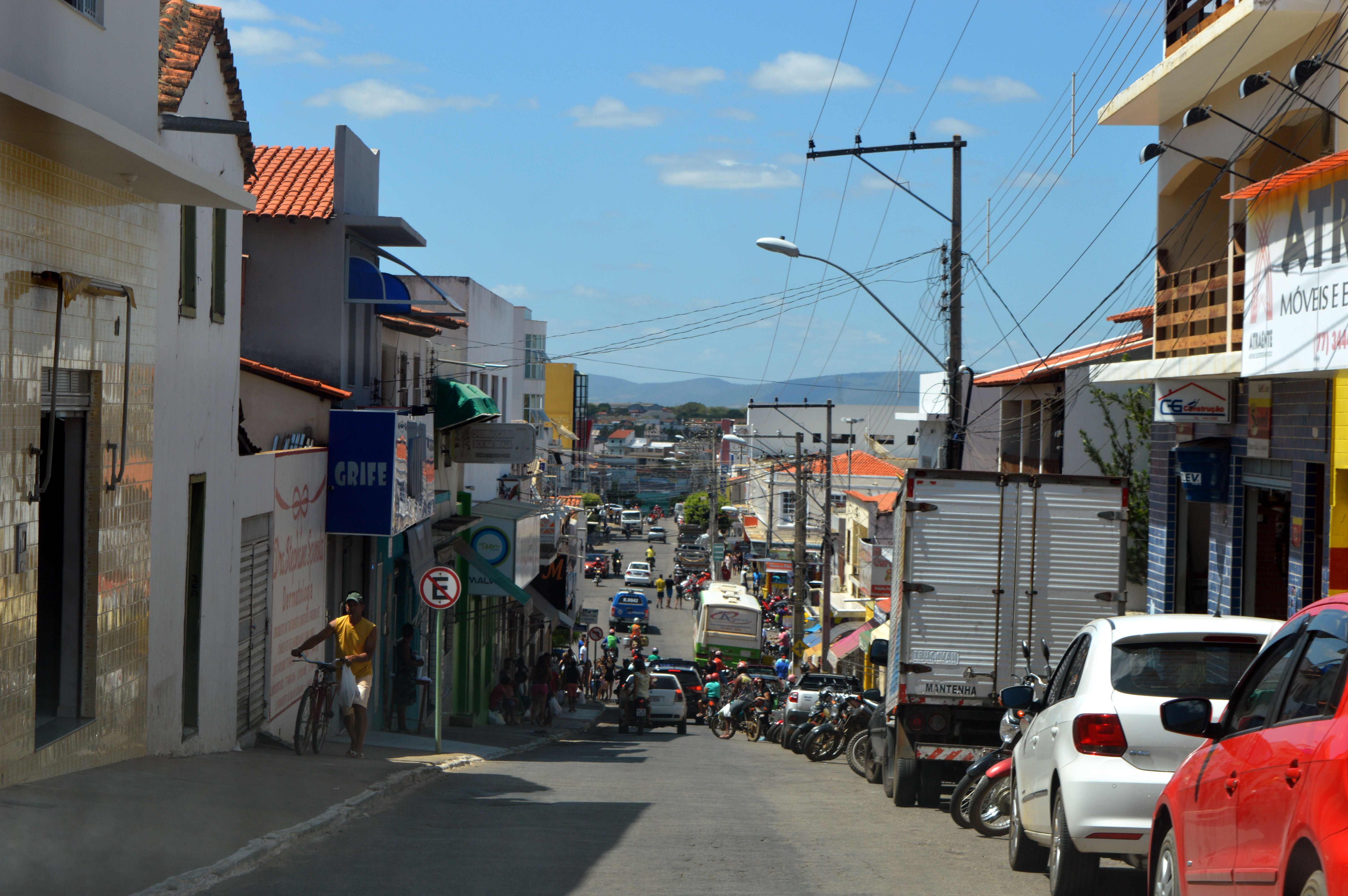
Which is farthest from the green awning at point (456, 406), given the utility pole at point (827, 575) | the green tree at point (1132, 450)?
the utility pole at point (827, 575)

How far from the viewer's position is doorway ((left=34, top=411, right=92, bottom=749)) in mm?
10188

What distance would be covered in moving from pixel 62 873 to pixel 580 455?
342ft

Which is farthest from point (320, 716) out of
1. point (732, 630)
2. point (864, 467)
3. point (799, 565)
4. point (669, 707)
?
point (864, 467)

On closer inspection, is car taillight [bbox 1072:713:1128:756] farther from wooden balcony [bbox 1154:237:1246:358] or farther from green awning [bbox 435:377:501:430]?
green awning [bbox 435:377:501:430]

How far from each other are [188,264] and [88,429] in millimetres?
3185

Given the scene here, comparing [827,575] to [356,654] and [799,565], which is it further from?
[356,654]

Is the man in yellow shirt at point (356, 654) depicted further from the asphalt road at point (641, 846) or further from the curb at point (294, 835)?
the asphalt road at point (641, 846)

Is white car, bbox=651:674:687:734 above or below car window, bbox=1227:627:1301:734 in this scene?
below

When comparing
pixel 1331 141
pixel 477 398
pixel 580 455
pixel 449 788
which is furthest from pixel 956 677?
pixel 580 455

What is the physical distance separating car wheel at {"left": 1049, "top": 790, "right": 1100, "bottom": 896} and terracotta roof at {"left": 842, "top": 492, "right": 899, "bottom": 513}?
121 feet

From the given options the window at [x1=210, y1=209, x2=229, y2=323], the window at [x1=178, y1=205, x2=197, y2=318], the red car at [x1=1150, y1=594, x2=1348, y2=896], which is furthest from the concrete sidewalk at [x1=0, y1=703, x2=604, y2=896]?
the red car at [x1=1150, y1=594, x2=1348, y2=896]

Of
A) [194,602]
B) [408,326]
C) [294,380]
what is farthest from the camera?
[408,326]

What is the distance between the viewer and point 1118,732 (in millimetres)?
7180

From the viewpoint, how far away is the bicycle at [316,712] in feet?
45.8
